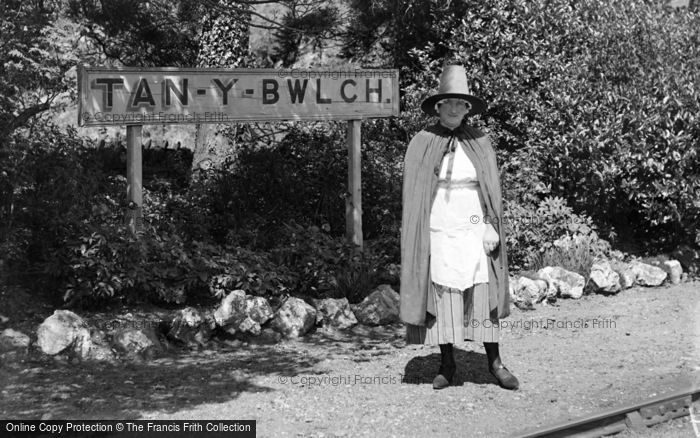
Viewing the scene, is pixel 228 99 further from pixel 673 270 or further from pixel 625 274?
pixel 673 270

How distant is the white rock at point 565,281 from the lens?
30.1 feet

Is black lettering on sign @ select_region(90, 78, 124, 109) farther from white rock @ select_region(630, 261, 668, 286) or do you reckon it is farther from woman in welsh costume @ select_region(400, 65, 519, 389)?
white rock @ select_region(630, 261, 668, 286)

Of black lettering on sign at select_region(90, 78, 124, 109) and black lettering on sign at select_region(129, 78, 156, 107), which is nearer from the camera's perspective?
black lettering on sign at select_region(90, 78, 124, 109)

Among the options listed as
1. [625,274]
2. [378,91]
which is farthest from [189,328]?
[625,274]

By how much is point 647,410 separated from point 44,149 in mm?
5330

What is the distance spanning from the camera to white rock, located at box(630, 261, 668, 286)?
9.81 metres

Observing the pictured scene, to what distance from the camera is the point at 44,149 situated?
803cm

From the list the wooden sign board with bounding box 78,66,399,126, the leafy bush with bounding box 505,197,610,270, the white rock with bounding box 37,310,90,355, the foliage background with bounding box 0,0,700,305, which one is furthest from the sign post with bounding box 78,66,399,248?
the leafy bush with bounding box 505,197,610,270

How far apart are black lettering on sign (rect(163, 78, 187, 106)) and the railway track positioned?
436 cm

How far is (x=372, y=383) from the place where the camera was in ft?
21.0

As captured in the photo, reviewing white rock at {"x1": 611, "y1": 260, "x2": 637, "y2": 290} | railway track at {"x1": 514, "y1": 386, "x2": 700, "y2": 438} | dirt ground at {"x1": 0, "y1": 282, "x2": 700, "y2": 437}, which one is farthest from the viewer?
white rock at {"x1": 611, "y1": 260, "x2": 637, "y2": 290}

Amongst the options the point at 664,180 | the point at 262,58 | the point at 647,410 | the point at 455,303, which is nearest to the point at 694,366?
the point at 647,410

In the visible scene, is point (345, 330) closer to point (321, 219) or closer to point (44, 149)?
point (321, 219)
